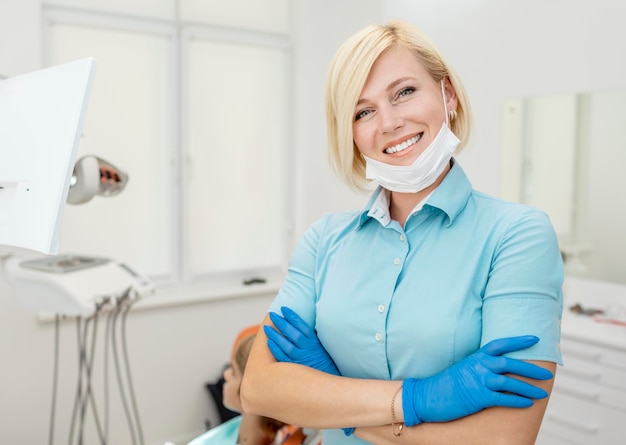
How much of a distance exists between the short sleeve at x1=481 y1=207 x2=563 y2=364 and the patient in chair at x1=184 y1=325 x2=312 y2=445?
99cm

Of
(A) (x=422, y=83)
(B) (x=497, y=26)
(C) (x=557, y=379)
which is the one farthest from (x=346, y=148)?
(B) (x=497, y=26)

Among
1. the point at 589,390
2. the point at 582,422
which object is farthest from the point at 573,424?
the point at 589,390

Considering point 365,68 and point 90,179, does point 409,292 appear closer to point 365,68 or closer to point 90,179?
point 365,68

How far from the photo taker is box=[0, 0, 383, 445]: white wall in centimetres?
259

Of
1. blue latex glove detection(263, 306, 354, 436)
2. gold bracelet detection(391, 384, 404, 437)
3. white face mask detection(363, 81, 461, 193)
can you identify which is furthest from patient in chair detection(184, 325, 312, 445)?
white face mask detection(363, 81, 461, 193)

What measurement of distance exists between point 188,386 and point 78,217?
108 centimetres

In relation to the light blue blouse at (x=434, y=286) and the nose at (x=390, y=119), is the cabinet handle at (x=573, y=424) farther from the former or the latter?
the nose at (x=390, y=119)

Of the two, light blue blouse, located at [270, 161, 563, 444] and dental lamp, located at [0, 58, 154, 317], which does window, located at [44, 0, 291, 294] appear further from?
light blue blouse, located at [270, 161, 563, 444]

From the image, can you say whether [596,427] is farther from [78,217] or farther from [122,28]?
[122,28]

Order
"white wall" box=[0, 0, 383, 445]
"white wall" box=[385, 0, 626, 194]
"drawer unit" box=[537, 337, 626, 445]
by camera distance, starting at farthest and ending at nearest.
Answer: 1. "white wall" box=[0, 0, 383, 445]
2. "white wall" box=[385, 0, 626, 194]
3. "drawer unit" box=[537, 337, 626, 445]

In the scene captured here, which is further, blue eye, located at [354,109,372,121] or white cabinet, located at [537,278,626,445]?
white cabinet, located at [537,278,626,445]

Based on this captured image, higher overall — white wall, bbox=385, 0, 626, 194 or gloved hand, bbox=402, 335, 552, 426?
white wall, bbox=385, 0, 626, 194

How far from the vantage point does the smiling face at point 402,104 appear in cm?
109

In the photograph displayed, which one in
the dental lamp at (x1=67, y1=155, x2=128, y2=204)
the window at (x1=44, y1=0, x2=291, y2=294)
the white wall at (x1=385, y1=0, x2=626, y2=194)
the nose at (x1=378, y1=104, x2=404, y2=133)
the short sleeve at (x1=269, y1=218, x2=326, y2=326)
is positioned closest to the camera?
the nose at (x1=378, y1=104, x2=404, y2=133)
